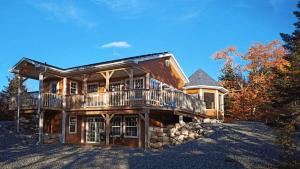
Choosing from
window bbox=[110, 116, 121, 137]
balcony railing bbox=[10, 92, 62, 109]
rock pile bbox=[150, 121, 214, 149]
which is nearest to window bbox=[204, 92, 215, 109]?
rock pile bbox=[150, 121, 214, 149]

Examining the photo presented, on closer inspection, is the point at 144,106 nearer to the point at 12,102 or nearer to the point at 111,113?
the point at 111,113

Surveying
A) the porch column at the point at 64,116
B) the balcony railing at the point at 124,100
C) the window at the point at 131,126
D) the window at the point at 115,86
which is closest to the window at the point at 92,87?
the window at the point at 115,86

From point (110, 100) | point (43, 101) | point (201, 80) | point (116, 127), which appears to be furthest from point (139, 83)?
point (201, 80)

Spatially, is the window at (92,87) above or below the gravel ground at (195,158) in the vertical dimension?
above

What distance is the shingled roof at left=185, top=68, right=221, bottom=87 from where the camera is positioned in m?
28.9

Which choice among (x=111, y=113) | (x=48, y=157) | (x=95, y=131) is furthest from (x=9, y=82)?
(x=48, y=157)

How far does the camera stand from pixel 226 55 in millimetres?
44531

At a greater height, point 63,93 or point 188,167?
point 63,93

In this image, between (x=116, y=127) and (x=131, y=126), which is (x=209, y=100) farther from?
(x=116, y=127)

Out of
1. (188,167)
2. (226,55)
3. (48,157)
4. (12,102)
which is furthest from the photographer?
(226,55)

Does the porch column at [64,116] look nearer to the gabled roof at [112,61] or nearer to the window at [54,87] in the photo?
the gabled roof at [112,61]

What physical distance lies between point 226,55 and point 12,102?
3016 cm

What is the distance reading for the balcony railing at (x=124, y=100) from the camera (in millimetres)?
20006

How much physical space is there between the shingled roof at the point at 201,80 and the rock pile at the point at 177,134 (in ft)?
26.0
